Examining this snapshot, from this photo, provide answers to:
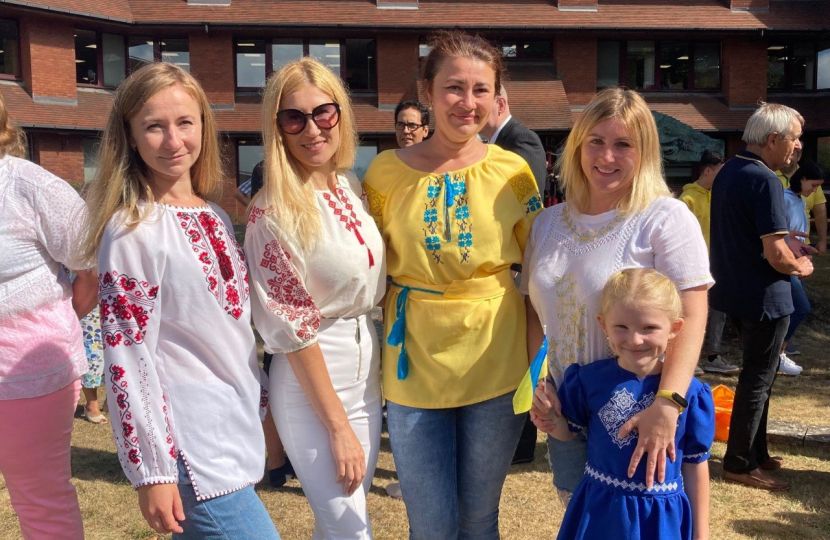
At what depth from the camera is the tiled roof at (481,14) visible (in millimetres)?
21516

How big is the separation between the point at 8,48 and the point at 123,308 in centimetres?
2167

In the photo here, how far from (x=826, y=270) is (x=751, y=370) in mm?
10391

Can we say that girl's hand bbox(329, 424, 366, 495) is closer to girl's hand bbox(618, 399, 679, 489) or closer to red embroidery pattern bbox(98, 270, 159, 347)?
red embroidery pattern bbox(98, 270, 159, 347)

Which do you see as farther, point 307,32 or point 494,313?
point 307,32

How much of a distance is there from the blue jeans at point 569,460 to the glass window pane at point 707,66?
23512mm

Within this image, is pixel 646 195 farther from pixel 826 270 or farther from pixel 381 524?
pixel 826 270

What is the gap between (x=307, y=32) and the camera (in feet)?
72.2

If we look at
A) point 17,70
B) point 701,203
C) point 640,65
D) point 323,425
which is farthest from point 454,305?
point 640,65

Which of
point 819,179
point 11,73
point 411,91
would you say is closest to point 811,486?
point 819,179

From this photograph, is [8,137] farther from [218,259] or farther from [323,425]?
[323,425]

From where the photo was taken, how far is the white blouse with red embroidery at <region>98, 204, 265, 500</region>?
1.83 meters

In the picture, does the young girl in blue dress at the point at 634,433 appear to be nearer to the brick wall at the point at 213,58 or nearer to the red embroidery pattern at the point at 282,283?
the red embroidery pattern at the point at 282,283

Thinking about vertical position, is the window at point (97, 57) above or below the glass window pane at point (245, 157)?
above

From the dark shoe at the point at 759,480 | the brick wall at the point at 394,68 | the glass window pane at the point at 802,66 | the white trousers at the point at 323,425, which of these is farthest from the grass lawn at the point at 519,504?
the glass window pane at the point at 802,66
